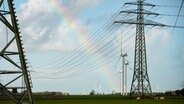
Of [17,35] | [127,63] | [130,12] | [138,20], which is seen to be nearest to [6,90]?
[17,35]

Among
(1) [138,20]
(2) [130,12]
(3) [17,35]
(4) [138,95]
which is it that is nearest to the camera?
(3) [17,35]

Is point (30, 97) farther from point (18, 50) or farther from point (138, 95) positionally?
point (138, 95)

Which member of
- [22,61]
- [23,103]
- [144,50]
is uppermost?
[144,50]

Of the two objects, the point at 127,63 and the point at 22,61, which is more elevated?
the point at 127,63

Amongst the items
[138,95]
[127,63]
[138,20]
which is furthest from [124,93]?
[138,20]

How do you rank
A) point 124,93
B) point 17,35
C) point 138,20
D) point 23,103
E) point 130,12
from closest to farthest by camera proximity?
1. point 17,35
2. point 23,103
3. point 130,12
4. point 138,20
5. point 124,93

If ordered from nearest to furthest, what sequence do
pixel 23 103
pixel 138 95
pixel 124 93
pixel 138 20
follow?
pixel 23 103
pixel 138 20
pixel 138 95
pixel 124 93

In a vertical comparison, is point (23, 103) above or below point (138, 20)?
below

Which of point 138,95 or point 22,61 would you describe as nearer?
point 22,61

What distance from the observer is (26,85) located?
3127cm

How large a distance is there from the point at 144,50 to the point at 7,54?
92601mm

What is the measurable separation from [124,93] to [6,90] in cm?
14789

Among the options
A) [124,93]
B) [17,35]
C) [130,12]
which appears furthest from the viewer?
[124,93]

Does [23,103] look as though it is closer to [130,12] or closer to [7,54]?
[7,54]
